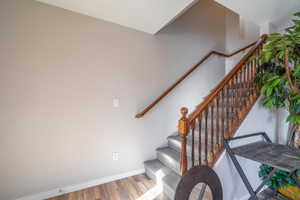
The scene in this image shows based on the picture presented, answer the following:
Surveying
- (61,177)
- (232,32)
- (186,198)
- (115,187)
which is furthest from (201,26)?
(61,177)

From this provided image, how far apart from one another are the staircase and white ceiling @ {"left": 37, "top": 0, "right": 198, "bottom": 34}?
1073 millimetres

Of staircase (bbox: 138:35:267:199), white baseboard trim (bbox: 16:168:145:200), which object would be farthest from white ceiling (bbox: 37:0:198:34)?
white baseboard trim (bbox: 16:168:145:200)

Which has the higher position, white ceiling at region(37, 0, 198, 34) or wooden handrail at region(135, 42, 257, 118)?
white ceiling at region(37, 0, 198, 34)

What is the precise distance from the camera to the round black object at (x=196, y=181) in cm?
112

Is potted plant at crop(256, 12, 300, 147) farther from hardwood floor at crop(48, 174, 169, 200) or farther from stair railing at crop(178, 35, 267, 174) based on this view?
hardwood floor at crop(48, 174, 169, 200)

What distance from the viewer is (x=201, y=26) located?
3.01m

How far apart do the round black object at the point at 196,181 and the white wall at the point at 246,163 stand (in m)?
0.24

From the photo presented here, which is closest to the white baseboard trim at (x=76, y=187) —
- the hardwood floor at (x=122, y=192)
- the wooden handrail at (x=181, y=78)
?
the hardwood floor at (x=122, y=192)

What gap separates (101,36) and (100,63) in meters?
0.39

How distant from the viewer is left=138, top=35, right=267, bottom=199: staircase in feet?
4.63

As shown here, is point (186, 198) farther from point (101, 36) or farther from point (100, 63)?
point (101, 36)

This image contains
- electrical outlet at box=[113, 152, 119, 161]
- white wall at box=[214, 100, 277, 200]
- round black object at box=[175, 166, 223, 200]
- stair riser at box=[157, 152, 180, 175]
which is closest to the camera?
round black object at box=[175, 166, 223, 200]

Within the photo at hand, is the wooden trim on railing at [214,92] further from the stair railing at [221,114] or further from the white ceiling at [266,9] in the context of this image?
the white ceiling at [266,9]

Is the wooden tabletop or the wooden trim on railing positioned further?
the wooden trim on railing
